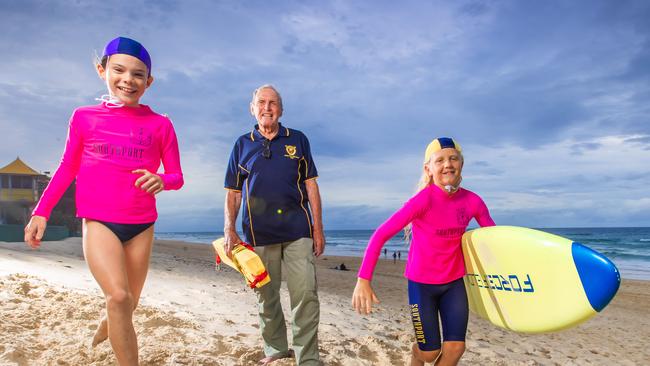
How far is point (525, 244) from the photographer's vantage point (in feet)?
10.8

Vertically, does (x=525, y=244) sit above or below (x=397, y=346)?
above

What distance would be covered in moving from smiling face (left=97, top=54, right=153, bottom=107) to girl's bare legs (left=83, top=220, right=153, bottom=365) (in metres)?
0.77

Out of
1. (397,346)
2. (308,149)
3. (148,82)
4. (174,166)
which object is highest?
(148,82)

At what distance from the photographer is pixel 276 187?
3.58 metres

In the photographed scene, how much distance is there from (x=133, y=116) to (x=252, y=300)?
12.9 feet

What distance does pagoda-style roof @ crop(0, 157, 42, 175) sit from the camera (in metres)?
30.7

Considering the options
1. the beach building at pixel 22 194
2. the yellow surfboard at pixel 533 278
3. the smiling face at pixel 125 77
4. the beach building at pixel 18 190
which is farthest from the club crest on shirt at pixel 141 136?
the beach building at pixel 18 190

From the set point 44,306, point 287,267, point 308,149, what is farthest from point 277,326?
point 44,306

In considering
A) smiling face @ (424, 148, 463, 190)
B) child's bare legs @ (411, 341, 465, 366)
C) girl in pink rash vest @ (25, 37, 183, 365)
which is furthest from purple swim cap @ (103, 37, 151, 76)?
child's bare legs @ (411, 341, 465, 366)

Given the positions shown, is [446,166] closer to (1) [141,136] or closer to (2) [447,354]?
(2) [447,354]

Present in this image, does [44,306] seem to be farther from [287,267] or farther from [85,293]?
[287,267]

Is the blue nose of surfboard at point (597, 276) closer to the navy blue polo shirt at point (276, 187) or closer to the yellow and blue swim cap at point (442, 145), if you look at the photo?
the yellow and blue swim cap at point (442, 145)

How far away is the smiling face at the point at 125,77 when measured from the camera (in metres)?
2.85

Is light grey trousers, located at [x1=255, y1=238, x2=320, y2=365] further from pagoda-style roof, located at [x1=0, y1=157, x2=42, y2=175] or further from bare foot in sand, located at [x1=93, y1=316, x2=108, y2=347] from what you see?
pagoda-style roof, located at [x1=0, y1=157, x2=42, y2=175]
